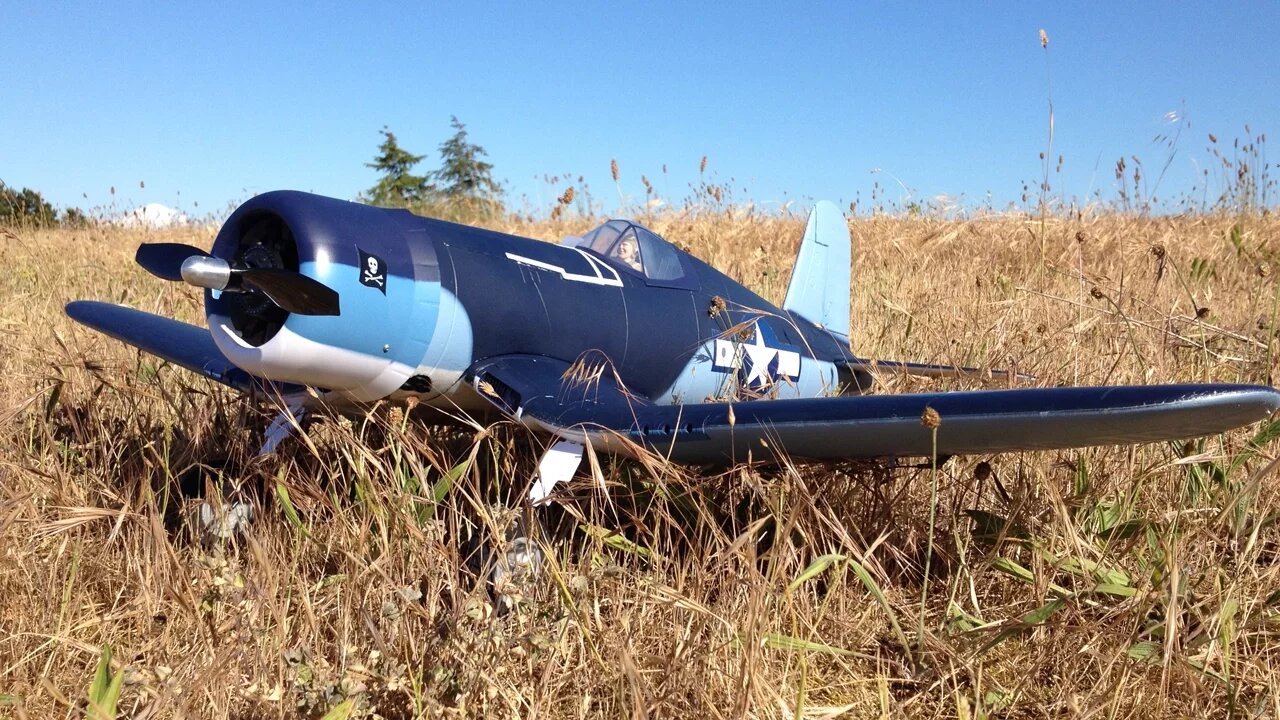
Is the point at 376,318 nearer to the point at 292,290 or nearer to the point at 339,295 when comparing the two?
the point at 339,295

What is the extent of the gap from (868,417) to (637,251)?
1672 mm

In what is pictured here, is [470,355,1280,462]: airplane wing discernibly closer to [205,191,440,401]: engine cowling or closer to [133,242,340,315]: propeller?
[205,191,440,401]: engine cowling

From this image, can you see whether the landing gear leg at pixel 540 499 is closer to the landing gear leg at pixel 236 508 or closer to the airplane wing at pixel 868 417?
Result: the airplane wing at pixel 868 417

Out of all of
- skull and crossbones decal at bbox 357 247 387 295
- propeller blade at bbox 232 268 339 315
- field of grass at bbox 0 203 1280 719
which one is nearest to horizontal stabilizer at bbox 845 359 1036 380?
field of grass at bbox 0 203 1280 719

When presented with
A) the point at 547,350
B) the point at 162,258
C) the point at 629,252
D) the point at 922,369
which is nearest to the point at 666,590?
the point at 547,350

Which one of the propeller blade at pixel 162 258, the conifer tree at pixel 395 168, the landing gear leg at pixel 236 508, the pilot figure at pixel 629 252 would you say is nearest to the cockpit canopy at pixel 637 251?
the pilot figure at pixel 629 252

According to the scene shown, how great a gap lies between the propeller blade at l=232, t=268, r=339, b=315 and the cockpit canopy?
1395 millimetres

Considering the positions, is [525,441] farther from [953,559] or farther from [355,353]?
[953,559]

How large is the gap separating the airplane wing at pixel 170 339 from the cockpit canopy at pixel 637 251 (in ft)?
4.45

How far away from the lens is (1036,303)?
6055mm

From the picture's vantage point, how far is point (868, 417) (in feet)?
8.48

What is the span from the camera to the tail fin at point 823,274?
19.2ft

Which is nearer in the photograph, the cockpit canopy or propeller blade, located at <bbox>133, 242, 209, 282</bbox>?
propeller blade, located at <bbox>133, 242, 209, 282</bbox>

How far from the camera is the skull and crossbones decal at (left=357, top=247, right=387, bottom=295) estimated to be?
9.85 feet
